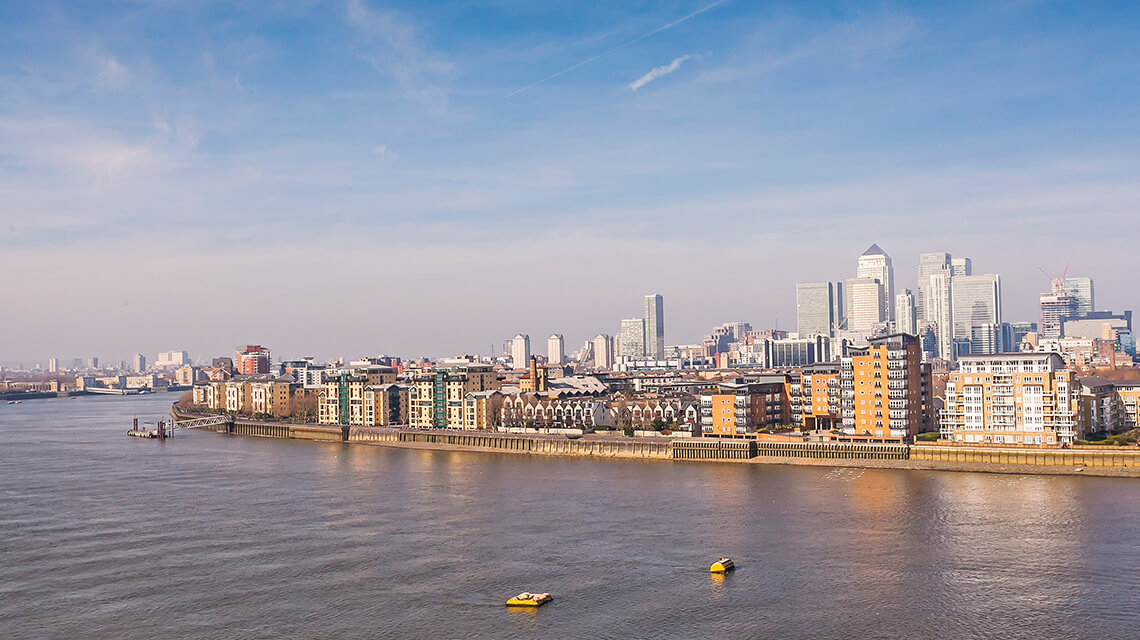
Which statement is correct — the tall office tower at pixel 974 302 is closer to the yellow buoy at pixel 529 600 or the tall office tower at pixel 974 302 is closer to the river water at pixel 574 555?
the river water at pixel 574 555

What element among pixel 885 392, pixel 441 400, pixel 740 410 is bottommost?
pixel 740 410

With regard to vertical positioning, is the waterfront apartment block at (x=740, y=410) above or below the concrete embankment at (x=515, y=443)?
above

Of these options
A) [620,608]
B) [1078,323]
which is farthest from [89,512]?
[1078,323]

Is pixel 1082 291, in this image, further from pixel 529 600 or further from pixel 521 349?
pixel 529 600

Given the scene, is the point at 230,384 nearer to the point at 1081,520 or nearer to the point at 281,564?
the point at 281,564

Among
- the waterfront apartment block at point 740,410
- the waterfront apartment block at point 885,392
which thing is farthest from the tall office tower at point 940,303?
the waterfront apartment block at point 885,392

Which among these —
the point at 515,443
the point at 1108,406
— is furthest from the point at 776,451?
the point at 1108,406
